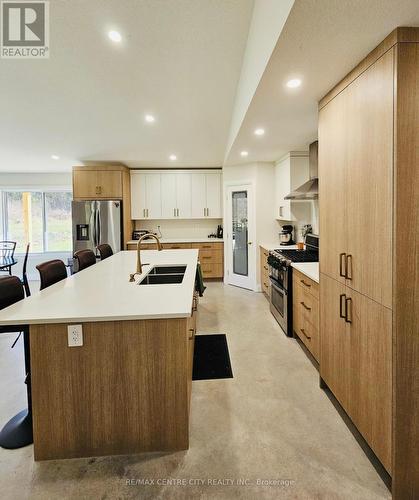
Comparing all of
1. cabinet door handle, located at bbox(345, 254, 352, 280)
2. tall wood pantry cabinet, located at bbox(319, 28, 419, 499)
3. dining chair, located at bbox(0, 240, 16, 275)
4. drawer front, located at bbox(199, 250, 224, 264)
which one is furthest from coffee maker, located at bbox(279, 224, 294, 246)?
dining chair, located at bbox(0, 240, 16, 275)

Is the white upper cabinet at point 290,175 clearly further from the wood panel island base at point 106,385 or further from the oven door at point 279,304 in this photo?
the wood panel island base at point 106,385

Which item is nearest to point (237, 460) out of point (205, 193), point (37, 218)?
point (205, 193)

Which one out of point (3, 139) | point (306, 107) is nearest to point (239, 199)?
point (306, 107)

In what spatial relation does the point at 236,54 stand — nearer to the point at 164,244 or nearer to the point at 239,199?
the point at 239,199

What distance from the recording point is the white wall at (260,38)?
56.8 inches

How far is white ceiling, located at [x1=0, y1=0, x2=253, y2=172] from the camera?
1846 mm

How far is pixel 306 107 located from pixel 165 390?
2.48 meters

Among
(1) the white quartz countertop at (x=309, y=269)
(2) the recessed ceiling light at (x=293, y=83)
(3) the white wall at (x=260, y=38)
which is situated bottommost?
(1) the white quartz countertop at (x=309, y=269)

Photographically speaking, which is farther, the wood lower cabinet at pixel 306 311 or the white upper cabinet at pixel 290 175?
the white upper cabinet at pixel 290 175

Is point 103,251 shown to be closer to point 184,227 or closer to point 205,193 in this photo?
point 184,227

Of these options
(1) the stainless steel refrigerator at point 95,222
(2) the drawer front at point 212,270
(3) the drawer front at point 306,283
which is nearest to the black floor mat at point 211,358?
(3) the drawer front at point 306,283

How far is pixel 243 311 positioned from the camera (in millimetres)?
4328

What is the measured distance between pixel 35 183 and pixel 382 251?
7.62 m

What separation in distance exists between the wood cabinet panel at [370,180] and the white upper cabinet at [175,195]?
187 inches
